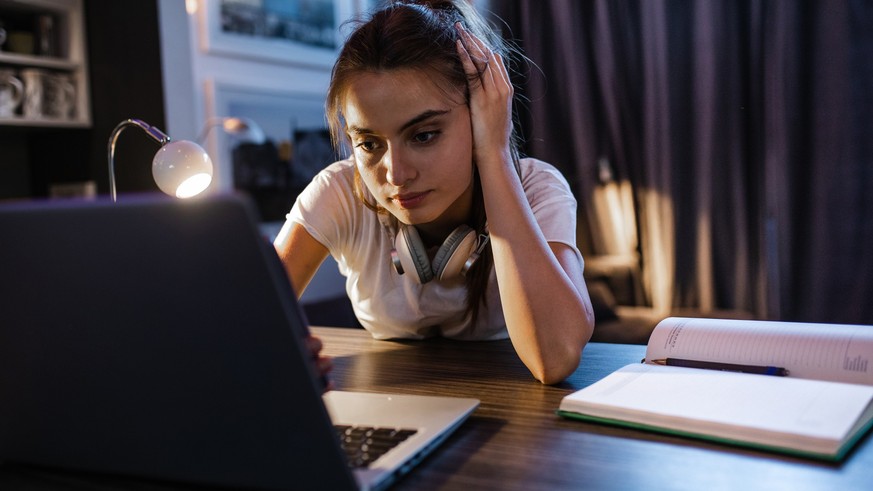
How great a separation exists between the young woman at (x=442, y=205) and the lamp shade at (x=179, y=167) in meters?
0.21

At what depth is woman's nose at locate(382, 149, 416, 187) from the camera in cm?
113

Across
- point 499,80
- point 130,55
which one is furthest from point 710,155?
point 130,55

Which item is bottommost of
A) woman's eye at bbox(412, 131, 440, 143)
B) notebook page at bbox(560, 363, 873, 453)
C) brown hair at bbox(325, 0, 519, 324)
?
notebook page at bbox(560, 363, 873, 453)

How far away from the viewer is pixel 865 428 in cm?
72

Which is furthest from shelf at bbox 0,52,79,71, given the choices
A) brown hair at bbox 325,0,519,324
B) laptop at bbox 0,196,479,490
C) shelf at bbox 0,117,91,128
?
laptop at bbox 0,196,479,490

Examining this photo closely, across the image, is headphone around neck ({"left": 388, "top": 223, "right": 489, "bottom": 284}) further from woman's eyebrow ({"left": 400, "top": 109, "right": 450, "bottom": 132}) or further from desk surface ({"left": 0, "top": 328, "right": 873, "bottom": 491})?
desk surface ({"left": 0, "top": 328, "right": 873, "bottom": 491})

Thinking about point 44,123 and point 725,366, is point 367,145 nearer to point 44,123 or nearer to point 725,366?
point 725,366

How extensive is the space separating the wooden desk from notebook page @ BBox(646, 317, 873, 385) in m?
0.11

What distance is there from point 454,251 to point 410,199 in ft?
0.40

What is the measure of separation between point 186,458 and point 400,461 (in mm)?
180

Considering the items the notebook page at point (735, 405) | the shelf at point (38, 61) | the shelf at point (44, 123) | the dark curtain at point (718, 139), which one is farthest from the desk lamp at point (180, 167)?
the shelf at point (38, 61)

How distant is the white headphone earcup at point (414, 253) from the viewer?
48.9 inches

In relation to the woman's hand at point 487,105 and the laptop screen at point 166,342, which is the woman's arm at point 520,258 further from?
the laptop screen at point 166,342

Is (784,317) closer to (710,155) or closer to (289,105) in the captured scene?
(710,155)
